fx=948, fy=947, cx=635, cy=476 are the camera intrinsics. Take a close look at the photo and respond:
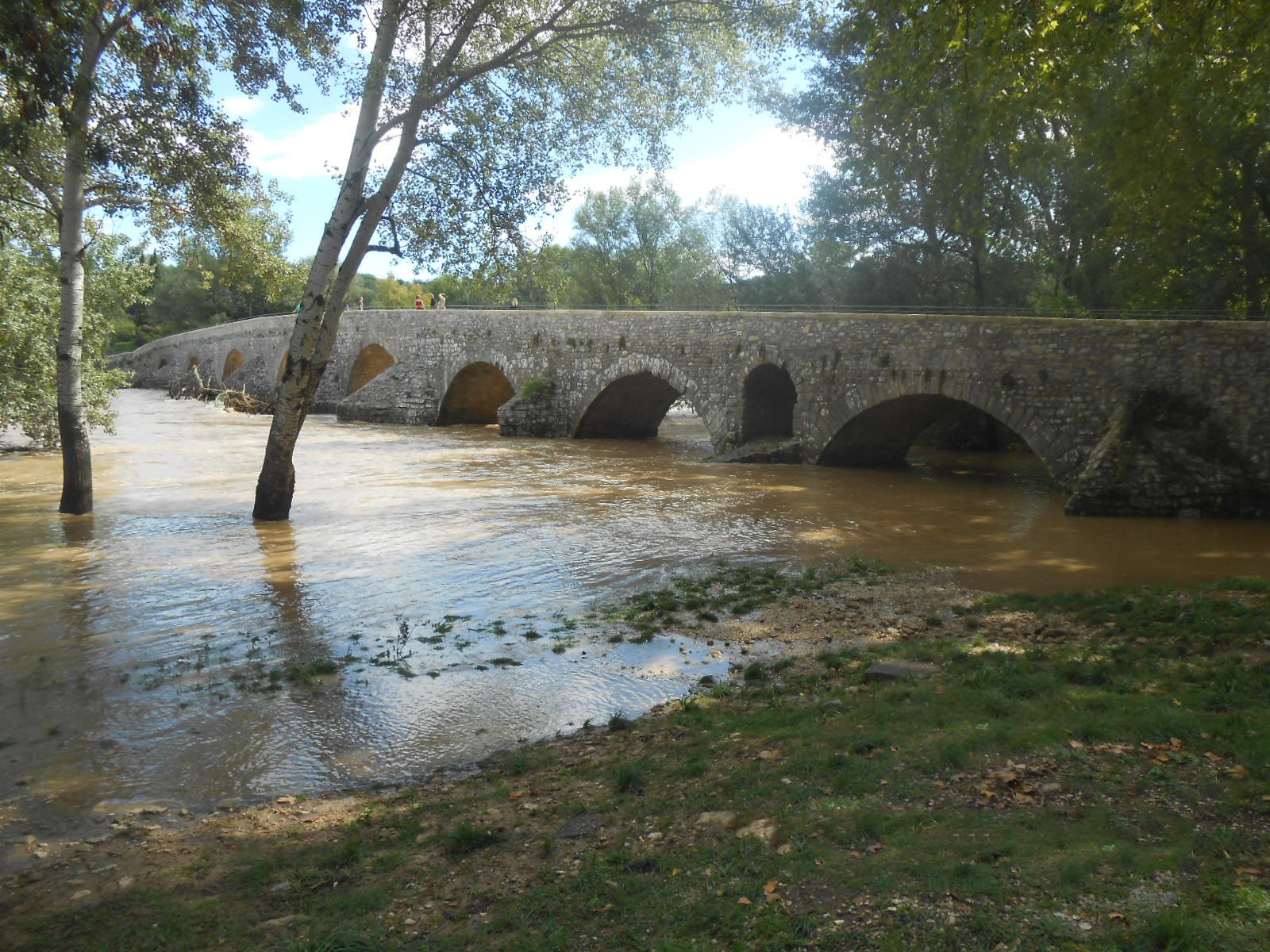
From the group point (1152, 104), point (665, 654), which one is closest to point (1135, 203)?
point (1152, 104)

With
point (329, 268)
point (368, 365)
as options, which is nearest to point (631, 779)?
point (329, 268)

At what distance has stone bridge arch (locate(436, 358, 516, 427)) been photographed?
30.0 meters

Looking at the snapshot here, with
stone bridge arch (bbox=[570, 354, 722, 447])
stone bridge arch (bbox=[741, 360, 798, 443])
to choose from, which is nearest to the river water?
stone bridge arch (bbox=[741, 360, 798, 443])

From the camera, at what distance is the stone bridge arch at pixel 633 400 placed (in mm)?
22141

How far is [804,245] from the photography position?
3150 centimetres

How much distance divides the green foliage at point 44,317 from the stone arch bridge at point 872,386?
33.2 feet

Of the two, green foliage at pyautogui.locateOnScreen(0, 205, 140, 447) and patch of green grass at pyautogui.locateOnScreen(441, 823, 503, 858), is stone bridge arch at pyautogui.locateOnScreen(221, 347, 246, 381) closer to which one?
green foliage at pyautogui.locateOnScreen(0, 205, 140, 447)

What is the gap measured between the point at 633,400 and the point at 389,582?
55.0 ft

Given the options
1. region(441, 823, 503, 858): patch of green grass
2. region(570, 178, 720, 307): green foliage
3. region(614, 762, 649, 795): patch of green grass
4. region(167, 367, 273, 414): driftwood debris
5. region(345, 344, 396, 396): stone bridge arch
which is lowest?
region(441, 823, 503, 858): patch of green grass

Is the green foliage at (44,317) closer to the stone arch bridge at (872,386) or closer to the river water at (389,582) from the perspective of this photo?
the river water at (389,582)

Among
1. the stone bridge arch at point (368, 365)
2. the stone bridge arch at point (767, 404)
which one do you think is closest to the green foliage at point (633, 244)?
the stone bridge arch at point (368, 365)

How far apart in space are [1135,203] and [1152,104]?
17.0ft

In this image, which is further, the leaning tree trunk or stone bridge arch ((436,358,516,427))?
stone bridge arch ((436,358,516,427))

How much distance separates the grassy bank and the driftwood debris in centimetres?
3544
